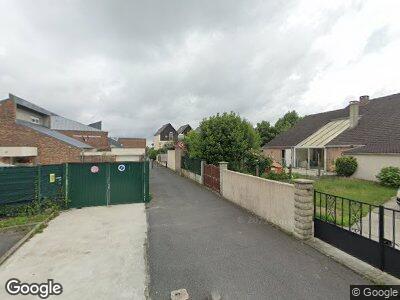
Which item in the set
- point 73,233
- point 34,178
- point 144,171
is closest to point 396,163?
point 144,171

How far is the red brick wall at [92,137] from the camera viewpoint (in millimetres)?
39906

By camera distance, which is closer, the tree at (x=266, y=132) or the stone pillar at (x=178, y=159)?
the stone pillar at (x=178, y=159)

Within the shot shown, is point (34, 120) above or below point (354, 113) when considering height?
below

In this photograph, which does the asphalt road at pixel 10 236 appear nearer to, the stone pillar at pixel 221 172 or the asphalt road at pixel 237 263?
the asphalt road at pixel 237 263

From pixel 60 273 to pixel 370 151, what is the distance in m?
21.1

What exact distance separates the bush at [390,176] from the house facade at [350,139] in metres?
0.98

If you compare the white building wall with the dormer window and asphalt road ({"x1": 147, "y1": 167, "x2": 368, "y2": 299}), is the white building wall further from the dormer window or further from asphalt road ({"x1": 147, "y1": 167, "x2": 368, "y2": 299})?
the dormer window

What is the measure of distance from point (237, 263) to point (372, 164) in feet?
57.4

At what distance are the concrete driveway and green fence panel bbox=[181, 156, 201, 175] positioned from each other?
11.3 meters

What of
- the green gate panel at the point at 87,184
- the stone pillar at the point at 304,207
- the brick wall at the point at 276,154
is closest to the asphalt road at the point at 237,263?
the stone pillar at the point at 304,207

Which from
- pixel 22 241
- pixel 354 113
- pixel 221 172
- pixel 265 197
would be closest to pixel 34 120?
pixel 221 172

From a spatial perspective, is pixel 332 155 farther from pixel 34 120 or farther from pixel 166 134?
pixel 166 134

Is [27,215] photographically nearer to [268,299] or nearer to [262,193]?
[262,193]

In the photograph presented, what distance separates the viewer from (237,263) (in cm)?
641
